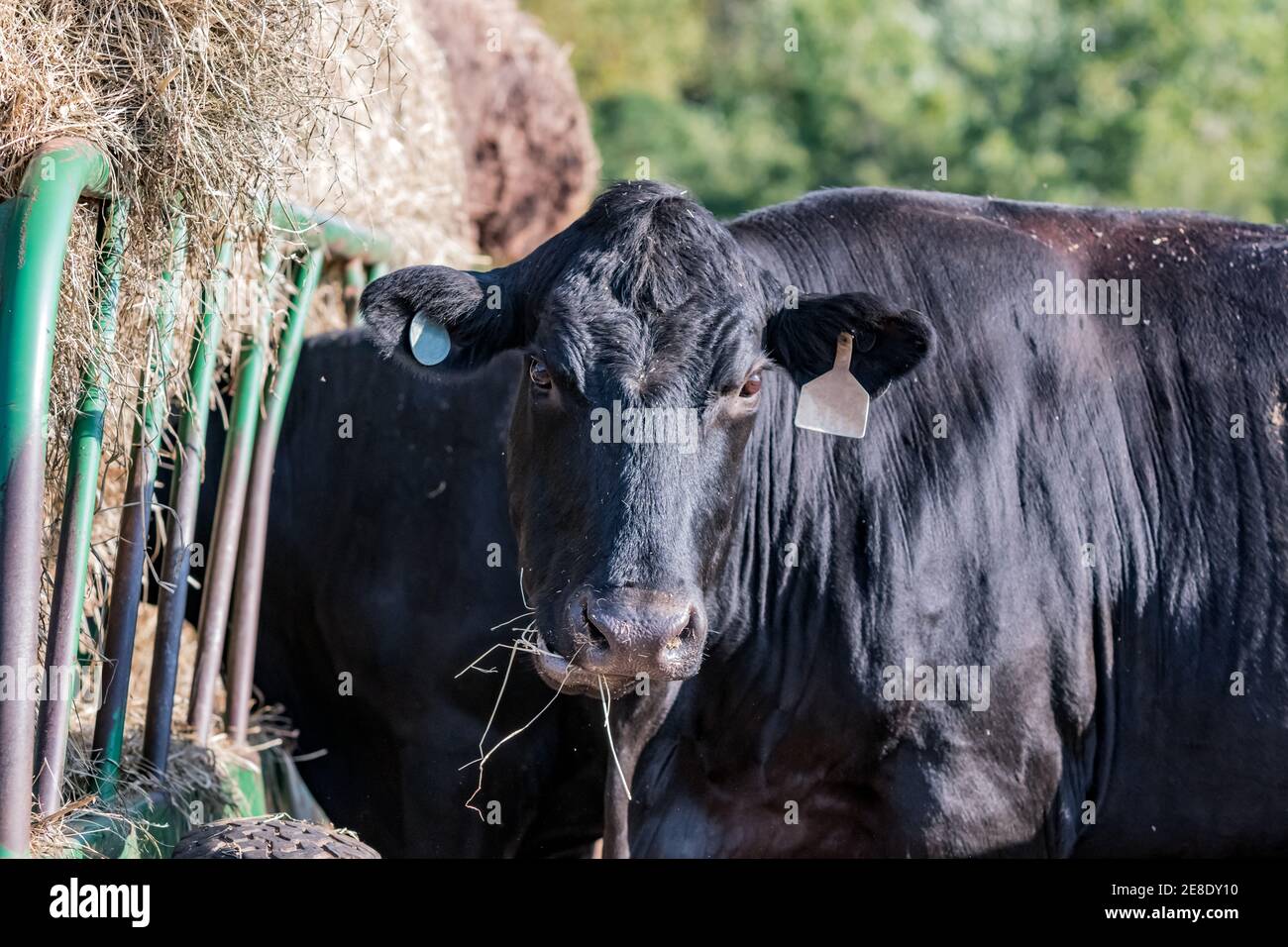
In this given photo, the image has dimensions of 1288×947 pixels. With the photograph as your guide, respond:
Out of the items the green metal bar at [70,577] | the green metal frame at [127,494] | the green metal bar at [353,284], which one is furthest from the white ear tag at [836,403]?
the green metal bar at [353,284]

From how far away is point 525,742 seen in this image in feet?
14.6

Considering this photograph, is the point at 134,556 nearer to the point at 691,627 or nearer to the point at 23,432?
the point at 23,432

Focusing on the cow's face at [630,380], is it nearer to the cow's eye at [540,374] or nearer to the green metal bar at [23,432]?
the cow's eye at [540,374]

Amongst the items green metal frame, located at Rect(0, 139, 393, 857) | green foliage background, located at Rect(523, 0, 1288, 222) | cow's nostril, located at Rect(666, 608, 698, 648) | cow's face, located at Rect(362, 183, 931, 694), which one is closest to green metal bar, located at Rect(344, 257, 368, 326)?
green metal frame, located at Rect(0, 139, 393, 857)

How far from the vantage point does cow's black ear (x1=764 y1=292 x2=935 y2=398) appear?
3744 mm

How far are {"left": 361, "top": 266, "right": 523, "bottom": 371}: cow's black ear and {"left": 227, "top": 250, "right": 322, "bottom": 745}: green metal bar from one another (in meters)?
0.70

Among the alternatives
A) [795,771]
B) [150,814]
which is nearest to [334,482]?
[150,814]

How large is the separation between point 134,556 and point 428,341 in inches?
36.6

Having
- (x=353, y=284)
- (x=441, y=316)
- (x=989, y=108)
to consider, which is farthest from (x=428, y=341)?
(x=989, y=108)

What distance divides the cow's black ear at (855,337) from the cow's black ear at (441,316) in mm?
713

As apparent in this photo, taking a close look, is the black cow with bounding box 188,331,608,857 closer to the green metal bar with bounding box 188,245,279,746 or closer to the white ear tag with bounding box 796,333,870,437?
the green metal bar with bounding box 188,245,279,746

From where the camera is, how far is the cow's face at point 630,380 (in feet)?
10.9

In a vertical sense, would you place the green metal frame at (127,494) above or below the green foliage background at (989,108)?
below
